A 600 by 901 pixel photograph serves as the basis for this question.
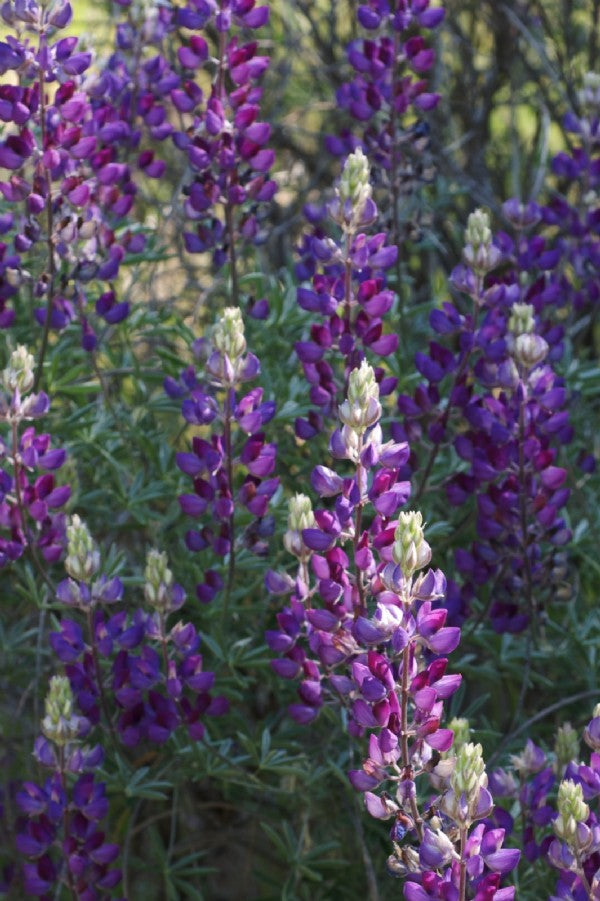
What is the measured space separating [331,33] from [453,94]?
0.57 m

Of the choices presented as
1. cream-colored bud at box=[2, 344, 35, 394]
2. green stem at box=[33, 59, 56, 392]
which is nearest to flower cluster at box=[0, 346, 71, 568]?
cream-colored bud at box=[2, 344, 35, 394]

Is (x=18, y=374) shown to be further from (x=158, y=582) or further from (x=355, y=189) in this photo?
(x=355, y=189)

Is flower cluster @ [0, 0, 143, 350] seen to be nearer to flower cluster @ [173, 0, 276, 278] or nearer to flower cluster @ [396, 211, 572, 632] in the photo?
flower cluster @ [173, 0, 276, 278]

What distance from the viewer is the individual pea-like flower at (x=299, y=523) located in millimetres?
2145

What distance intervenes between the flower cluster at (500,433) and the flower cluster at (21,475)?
622mm

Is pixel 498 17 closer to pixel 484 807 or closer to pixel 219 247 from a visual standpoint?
pixel 219 247

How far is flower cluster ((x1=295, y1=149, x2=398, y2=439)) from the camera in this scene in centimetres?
232

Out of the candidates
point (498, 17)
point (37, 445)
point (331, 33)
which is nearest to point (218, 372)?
point (37, 445)

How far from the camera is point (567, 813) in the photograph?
5.77 ft

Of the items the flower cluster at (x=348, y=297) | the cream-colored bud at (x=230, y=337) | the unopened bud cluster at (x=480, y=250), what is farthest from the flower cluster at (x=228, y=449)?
the unopened bud cluster at (x=480, y=250)

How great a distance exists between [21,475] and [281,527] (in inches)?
25.6

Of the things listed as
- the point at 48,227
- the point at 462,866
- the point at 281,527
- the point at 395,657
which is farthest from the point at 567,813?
the point at 48,227

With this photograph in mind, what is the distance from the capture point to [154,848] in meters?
2.84

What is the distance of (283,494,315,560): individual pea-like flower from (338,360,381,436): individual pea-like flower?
23cm
